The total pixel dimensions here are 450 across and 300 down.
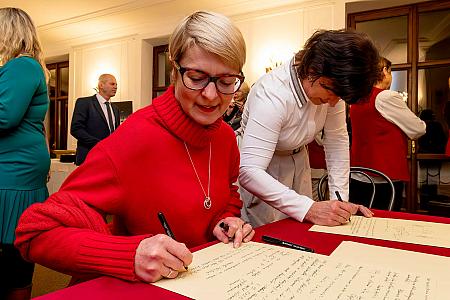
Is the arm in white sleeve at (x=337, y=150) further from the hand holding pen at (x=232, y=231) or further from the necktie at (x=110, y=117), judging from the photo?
the necktie at (x=110, y=117)

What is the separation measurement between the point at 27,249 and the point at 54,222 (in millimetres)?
87

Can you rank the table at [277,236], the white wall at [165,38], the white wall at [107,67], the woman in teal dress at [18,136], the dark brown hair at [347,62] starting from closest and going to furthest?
the table at [277,236] → the dark brown hair at [347,62] → the woman in teal dress at [18,136] → the white wall at [165,38] → the white wall at [107,67]

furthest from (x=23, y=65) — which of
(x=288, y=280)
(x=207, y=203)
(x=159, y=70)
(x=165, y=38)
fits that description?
(x=159, y=70)

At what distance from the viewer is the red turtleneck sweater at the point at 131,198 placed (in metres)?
0.68

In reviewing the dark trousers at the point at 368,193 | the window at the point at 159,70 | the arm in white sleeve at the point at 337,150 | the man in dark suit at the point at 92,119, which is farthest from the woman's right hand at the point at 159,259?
the window at the point at 159,70

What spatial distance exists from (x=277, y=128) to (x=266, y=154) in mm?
97

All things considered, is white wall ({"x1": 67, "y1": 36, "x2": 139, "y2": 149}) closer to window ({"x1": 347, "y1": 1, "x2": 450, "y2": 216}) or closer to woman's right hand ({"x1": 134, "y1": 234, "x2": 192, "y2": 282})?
window ({"x1": 347, "y1": 1, "x2": 450, "y2": 216})

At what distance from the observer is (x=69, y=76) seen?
688 centimetres

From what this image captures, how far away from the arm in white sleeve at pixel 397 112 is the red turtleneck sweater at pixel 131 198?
5.46 feet

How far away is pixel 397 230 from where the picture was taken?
3.58ft

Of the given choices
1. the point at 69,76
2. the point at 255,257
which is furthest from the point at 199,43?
the point at 69,76

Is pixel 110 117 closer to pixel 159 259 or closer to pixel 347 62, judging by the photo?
pixel 347 62

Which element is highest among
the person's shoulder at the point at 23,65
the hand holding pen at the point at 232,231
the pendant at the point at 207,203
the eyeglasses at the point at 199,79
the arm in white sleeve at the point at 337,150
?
the person's shoulder at the point at 23,65

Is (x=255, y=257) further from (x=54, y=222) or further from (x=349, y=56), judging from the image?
(x=349, y=56)
